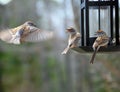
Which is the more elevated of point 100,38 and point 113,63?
point 100,38

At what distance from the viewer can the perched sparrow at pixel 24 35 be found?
103 inches

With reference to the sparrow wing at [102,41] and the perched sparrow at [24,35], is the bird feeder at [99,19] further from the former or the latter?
the perched sparrow at [24,35]

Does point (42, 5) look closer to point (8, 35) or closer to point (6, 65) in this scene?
point (6, 65)

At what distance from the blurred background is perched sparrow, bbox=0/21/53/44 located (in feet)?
11.7

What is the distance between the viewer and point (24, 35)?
8.87 ft

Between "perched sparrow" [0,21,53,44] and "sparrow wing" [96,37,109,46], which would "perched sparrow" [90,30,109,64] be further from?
"perched sparrow" [0,21,53,44]

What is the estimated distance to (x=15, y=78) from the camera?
273 inches

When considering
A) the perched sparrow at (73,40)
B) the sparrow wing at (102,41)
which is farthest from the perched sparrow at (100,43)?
the perched sparrow at (73,40)

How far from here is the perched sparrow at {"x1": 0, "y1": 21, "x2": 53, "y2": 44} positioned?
2627 mm

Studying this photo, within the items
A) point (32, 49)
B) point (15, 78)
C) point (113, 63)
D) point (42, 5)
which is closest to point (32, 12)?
point (42, 5)

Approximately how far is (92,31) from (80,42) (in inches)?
Result: 4.7

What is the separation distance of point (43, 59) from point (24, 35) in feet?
13.6

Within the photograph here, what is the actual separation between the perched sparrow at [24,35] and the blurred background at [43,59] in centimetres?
357

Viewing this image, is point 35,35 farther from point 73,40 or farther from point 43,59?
point 43,59
